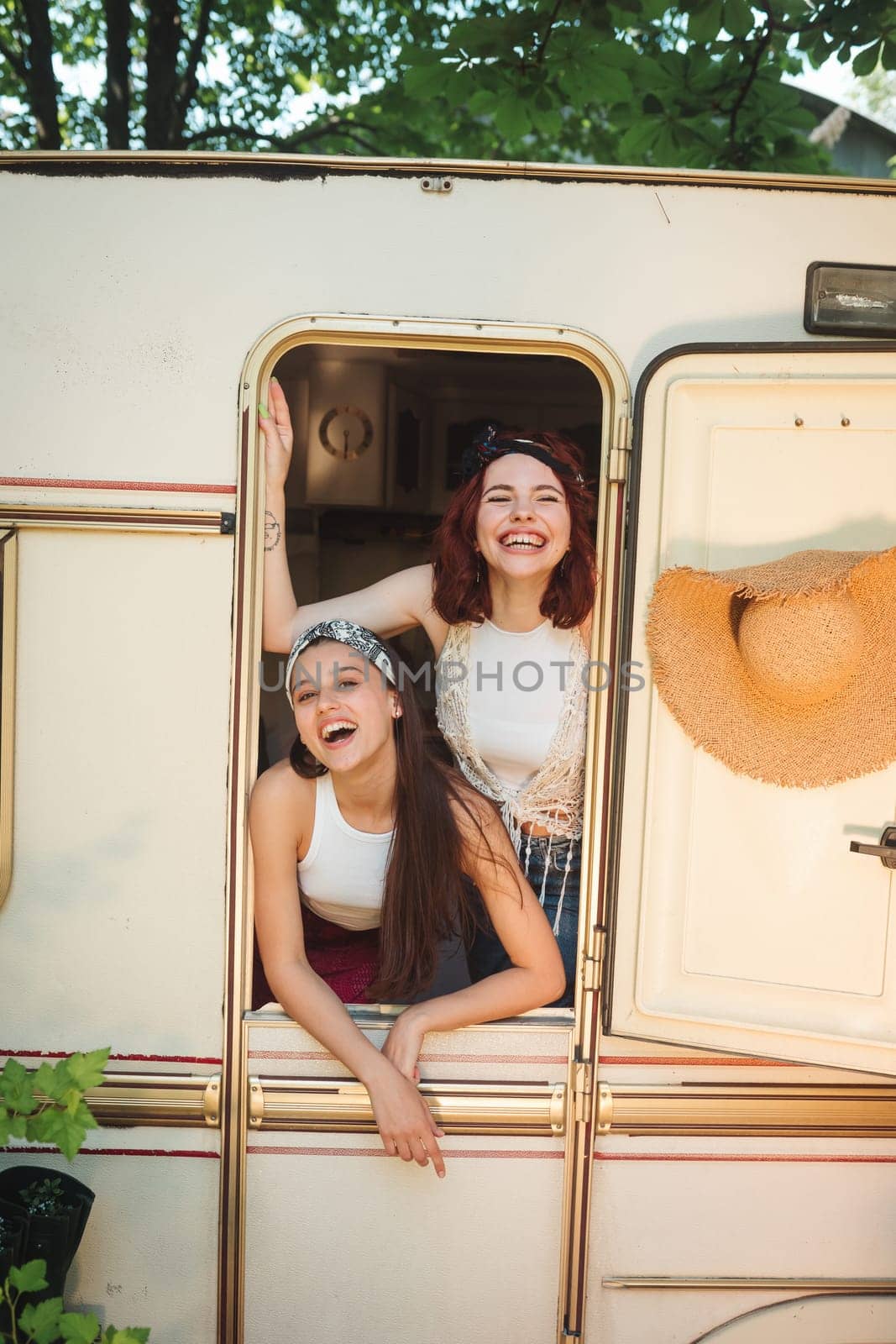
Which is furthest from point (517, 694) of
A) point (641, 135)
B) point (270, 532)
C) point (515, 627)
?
point (641, 135)

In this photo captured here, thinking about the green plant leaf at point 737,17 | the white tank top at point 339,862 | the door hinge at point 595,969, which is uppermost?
the green plant leaf at point 737,17

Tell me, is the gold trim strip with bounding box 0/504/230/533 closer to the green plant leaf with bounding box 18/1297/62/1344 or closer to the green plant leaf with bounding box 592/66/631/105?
the green plant leaf with bounding box 18/1297/62/1344

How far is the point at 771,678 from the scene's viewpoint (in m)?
2.34

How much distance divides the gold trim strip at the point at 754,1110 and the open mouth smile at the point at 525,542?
1383 millimetres

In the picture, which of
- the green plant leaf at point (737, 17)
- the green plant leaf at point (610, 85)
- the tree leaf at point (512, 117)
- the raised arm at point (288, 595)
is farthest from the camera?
the tree leaf at point (512, 117)

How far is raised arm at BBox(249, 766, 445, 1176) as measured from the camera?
238 centimetres

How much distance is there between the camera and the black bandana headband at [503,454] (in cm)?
273

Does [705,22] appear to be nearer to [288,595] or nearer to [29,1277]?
[288,595]

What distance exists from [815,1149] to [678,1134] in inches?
14.0

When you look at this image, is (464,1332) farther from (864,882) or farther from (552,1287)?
(864,882)

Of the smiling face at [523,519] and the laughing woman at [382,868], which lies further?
the smiling face at [523,519]

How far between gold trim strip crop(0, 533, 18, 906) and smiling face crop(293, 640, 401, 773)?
2.24 feet

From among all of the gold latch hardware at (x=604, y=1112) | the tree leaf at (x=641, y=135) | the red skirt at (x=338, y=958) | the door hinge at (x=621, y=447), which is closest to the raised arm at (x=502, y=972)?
the gold latch hardware at (x=604, y=1112)

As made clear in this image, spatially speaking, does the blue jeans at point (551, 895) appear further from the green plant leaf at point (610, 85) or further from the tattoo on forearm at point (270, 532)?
the green plant leaf at point (610, 85)
